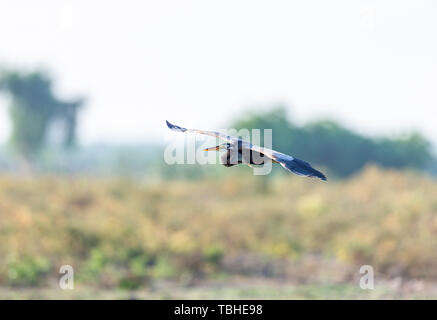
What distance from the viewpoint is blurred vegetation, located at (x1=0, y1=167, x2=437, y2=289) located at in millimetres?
11656

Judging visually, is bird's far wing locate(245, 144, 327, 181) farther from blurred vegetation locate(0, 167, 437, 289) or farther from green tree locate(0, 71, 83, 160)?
green tree locate(0, 71, 83, 160)

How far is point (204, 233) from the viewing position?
13188mm

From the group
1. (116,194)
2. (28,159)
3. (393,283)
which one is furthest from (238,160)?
(28,159)

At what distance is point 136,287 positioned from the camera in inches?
→ 422

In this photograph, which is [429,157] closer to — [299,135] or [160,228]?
[299,135]

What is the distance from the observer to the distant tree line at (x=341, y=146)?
113ft

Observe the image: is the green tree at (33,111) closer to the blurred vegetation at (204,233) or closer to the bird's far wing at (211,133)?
the blurred vegetation at (204,233)

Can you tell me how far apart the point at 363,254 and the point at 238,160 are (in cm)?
670

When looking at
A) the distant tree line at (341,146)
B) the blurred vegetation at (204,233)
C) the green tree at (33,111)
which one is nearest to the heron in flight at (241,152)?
the blurred vegetation at (204,233)

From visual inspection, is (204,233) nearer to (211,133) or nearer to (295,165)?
(211,133)

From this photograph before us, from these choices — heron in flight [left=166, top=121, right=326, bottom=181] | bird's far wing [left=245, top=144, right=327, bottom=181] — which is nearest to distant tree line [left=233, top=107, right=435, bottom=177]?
heron in flight [left=166, top=121, right=326, bottom=181]

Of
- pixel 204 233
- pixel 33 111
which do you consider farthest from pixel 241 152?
pixel 33 111

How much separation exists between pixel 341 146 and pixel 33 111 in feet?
67.0

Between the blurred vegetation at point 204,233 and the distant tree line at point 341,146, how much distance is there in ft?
56.3
